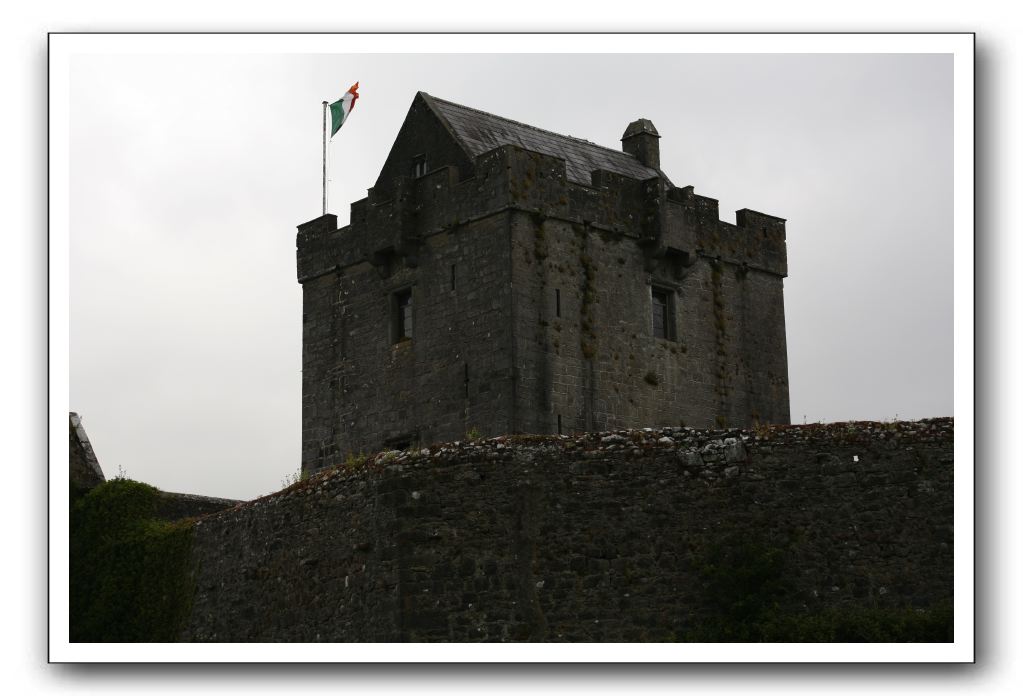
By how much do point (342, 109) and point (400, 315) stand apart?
4110mm

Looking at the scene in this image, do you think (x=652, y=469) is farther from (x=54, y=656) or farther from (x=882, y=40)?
(x=54, y=656)

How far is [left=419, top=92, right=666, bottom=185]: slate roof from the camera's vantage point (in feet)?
115

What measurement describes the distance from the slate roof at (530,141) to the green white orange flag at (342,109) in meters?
1.74

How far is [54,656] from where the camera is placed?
66.5 feet

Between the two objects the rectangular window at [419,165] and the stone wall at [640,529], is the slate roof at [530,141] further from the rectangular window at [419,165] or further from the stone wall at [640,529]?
the stone wall at [640,529]

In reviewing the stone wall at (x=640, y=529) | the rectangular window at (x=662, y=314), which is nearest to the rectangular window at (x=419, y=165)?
the rectangular window at (x=662, y=314)

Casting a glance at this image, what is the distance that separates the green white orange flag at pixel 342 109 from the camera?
28.7 metres

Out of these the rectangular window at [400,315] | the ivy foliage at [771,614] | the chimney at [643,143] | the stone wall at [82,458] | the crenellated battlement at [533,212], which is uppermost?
the chimney at [643,143]

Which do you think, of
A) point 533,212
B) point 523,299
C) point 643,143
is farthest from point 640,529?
point 643,143

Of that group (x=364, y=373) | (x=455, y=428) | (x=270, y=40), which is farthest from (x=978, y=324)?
(x=364, y=373)

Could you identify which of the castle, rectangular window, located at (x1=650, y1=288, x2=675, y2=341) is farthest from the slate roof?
rectangular window, located at (x1=650, y1=288, x2=675, y2=341)

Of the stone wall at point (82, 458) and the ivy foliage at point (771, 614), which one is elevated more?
the stone wall at point (82, 458)

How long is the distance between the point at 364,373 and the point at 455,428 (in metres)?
3.21

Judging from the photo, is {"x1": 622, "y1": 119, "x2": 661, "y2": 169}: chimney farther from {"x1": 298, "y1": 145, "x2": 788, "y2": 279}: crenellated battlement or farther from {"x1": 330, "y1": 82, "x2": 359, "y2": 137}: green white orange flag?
{"x1": 330, "y1": 82, "x2": 359, "y2": 137}: green white orange flag
